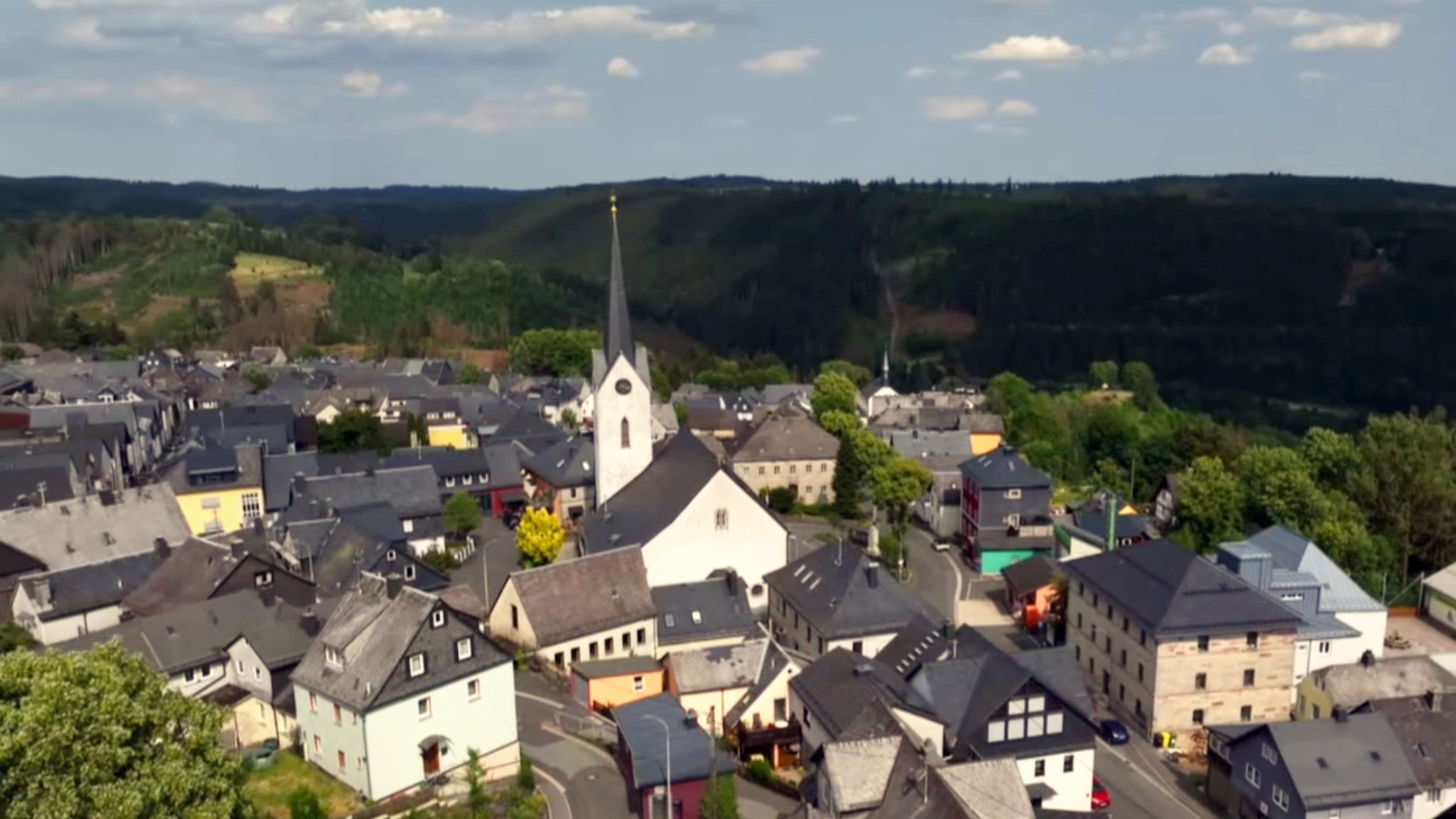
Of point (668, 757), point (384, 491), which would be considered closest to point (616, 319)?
point (384, 491)

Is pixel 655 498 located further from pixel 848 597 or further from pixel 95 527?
pixel 95 527

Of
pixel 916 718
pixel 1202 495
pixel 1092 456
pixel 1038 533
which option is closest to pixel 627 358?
pixel 1038 533

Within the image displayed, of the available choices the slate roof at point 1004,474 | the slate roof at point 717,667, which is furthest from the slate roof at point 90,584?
the slate roof at point 1004,474

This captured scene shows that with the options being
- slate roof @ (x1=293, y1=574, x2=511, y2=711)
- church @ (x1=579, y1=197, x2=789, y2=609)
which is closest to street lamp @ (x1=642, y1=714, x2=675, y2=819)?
slate roof @ (x1=293, y1=574, x2=511, y2=711)

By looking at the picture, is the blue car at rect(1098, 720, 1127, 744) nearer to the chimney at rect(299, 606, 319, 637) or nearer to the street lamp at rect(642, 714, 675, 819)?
the street lamp at rect(642, 714, 675, 819)

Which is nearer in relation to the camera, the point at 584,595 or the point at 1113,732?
the point at 1113,732

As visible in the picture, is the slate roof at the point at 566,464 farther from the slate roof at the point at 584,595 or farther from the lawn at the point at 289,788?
the lawn at the point at 289,788

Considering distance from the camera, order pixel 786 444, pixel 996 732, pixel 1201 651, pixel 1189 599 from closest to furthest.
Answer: pixel 996 732
pixel 1201 651
pixel 1189 599
pixel 786 444
